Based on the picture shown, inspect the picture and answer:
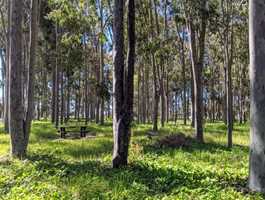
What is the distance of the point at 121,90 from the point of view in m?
11.4

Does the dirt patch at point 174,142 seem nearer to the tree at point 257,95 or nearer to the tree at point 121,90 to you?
the tree at point 121,90

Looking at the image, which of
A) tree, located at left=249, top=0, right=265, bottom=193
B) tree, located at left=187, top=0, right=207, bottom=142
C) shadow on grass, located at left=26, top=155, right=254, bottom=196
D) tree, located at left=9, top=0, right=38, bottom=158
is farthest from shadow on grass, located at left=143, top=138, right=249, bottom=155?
tree, located at left=249, top=0, right=265, bottom=193

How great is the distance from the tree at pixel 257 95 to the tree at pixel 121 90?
3.67m

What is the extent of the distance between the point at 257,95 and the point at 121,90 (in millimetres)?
3943

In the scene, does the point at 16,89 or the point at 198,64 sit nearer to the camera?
the point at 16,89

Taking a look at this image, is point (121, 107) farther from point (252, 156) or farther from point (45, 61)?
point (45, 61)

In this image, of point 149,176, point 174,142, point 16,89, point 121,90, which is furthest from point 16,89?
point 174,142

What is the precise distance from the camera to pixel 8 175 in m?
10.7

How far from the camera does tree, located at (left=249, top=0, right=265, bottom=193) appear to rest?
8336 millimetres

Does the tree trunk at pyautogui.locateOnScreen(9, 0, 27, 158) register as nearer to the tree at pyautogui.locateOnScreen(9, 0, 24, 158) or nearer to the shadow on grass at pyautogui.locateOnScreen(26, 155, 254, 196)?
the tree at pyautogui.locateOnScreen(9, 0, 24, 158)

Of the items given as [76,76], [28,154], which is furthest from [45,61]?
[28,154]

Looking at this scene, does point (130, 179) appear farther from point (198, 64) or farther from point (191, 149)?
point (198, 64)

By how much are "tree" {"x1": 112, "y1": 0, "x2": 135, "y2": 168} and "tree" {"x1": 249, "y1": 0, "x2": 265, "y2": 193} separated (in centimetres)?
367

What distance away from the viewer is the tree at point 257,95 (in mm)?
8336
